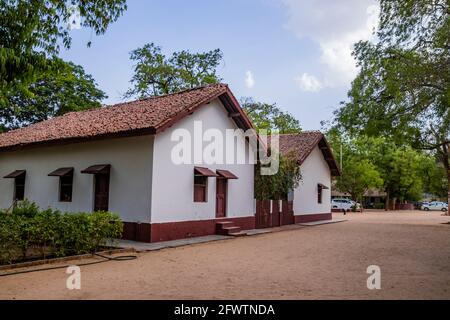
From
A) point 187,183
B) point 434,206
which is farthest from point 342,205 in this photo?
point 187,183

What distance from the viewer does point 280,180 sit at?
19.4m

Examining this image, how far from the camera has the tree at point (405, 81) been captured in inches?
521

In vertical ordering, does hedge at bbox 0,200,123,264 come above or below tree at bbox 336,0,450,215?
below

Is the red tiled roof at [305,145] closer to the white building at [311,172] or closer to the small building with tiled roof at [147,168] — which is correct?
the white building at [311,172]

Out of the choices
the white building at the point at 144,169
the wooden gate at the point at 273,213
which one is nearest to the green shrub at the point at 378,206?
the wooden gate at the point at 273,213

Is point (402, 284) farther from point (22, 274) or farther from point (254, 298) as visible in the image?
point (22, 274)

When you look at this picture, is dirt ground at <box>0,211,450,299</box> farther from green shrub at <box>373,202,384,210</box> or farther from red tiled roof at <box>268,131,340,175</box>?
green shrub at <box>373,202,384,210</box>

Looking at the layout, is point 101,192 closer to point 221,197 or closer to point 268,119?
point 221,197

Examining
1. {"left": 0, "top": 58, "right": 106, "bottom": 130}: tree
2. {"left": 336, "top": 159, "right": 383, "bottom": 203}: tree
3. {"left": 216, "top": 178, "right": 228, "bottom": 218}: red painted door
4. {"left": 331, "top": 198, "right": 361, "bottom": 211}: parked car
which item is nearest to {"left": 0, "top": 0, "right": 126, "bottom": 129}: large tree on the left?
{"left": 216, "top": 178, "right": 228, "bottom": 218}: red painted door

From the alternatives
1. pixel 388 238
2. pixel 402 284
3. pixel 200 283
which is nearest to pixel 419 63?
pixel 388 238

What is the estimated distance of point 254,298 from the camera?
6.14m

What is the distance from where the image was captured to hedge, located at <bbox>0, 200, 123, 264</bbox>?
8398 mm

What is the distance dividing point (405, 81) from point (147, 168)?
33.2ft

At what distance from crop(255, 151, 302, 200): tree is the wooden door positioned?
22.6ft
